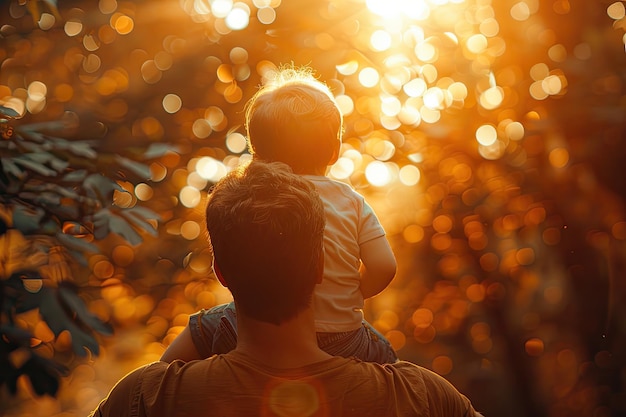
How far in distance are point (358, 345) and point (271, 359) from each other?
547 mm

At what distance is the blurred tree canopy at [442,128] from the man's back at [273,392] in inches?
127

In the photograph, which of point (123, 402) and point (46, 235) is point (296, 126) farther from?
point (46, 235)

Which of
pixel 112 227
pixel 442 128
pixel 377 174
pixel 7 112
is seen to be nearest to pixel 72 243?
pixel 112 227

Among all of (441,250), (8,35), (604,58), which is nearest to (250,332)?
(8,35)

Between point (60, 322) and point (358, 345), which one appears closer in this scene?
point (358, 345)

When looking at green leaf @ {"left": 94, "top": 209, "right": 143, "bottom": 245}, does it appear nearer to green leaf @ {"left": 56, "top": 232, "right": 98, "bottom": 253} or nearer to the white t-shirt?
green leaf @ {"left": 56, "top": 232, "right": 98, "bottom": 253}

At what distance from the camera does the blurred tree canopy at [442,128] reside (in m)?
5.94

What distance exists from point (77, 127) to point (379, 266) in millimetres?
2524

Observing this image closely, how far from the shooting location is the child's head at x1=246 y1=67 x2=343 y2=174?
2.33 meters

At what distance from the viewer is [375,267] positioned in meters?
2.34

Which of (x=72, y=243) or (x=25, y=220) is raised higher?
(x=25, y=220)

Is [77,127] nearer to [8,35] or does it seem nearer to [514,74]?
[8,35]

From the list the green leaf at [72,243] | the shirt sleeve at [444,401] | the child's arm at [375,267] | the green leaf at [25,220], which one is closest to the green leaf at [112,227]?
the green leaf at [72,243]

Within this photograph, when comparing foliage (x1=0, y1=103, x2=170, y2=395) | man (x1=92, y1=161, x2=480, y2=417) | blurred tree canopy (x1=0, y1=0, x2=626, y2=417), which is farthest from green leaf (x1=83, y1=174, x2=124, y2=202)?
man (x1=92, y1=161, x2=480, y2=417)
